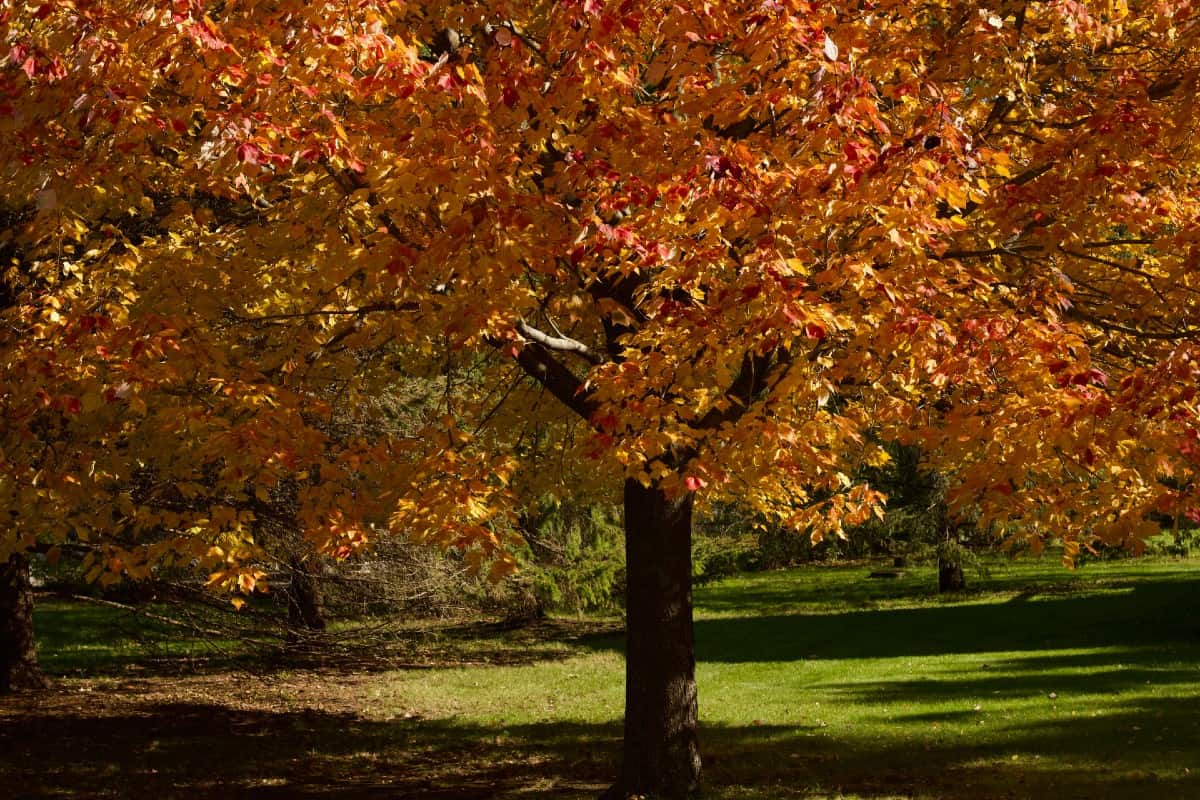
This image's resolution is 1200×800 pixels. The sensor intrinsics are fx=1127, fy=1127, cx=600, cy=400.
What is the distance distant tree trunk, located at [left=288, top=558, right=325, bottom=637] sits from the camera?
15.1 meters

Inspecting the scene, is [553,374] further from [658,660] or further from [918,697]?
[918,697]

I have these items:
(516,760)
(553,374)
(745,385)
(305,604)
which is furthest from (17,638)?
(745,385)

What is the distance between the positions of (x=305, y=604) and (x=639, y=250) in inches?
553

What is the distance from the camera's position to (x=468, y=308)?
6695mm

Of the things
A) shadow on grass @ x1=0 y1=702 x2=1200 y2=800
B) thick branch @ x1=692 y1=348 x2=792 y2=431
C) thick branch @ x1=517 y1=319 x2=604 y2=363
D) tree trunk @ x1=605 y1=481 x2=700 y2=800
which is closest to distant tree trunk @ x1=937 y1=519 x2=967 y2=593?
shadow on grass @ x1=0 y1=702 x2=1200 y2=800

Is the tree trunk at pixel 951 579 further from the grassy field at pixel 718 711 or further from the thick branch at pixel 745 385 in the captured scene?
the thick branch at pixel 745 385

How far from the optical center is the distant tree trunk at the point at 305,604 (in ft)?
49.6

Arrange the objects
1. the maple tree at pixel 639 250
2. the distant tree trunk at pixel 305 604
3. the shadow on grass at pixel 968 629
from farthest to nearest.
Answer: the shadow on grass at pixel 968 629 → the distant tree trunk at pixel 305 604 → the maple tree at pixel 639 250

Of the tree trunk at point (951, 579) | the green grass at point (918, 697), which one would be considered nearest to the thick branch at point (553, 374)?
the green grass at point (918, 697)

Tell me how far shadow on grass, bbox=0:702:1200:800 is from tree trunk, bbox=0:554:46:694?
1.28 metres

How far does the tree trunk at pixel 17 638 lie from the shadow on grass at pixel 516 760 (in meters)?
1.28

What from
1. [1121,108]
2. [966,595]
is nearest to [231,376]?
[1121,108]

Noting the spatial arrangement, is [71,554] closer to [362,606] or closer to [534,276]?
[362,606]

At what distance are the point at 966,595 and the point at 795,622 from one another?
556 cm
